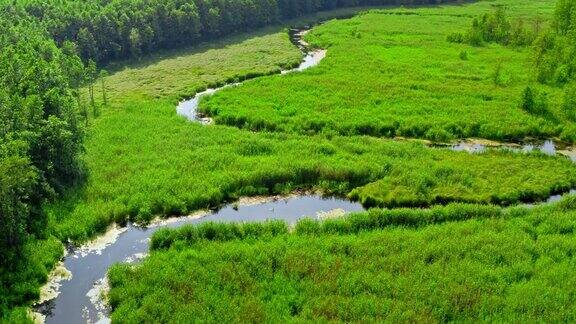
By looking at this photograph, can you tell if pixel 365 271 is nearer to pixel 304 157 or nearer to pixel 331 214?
pixel 331 214

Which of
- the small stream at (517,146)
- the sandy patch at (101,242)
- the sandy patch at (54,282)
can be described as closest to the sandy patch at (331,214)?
the sandy patch at (101,242)

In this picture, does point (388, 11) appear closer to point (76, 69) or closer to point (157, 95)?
point (157, 95)

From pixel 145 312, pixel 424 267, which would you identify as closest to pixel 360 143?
pixel 424 267

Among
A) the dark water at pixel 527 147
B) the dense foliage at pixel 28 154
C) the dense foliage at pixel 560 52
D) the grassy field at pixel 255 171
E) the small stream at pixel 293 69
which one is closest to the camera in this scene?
the dense foliage at pixel 28 154

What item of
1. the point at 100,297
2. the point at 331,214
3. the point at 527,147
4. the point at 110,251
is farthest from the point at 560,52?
the point at 100,297

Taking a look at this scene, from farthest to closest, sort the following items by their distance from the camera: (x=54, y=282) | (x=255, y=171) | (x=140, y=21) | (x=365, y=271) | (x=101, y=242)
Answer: (x=140, y=21), (x=255, y=171), (x=101, y=242), (x=54, y=282), (x=365, y=271)

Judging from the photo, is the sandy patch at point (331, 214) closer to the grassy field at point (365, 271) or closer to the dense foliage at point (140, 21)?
the grassy field at point (365, 271)
